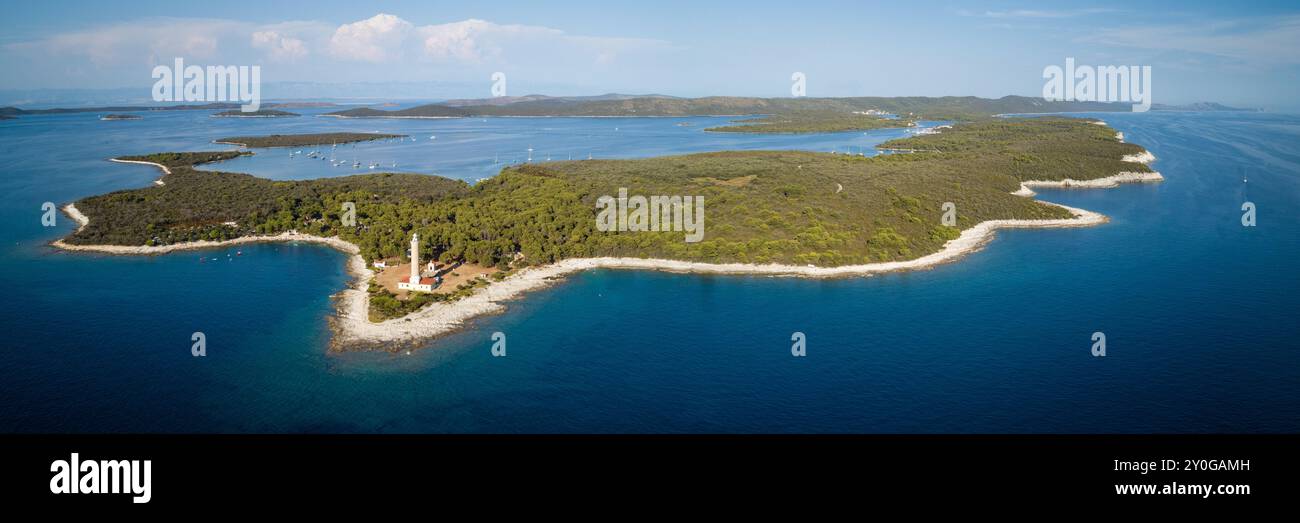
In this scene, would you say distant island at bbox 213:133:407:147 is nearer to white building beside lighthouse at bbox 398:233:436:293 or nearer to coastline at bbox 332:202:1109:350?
coastline at bbox 332:202:1109:350

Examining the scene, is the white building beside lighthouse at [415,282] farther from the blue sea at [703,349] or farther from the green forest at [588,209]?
the green forest at [588,209]

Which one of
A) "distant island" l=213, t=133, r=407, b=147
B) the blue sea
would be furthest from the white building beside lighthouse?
"distant island" l=213, t=133, r=407, b=147

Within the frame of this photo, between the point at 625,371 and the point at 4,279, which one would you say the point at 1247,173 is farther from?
the point at 4,279

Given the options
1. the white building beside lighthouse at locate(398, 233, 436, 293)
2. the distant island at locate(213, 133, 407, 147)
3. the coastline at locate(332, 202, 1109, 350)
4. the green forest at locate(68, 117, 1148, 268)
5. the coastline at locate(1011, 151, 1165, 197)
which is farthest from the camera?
the distant island at locate(213, 133, 407, 147)

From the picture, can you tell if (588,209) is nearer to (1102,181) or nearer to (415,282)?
(415,282)

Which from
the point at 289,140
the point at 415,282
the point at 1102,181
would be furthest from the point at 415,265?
the point at 289,140

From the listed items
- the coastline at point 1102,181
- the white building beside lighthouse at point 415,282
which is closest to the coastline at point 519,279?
the white building beside lighthouse at point 415,282
